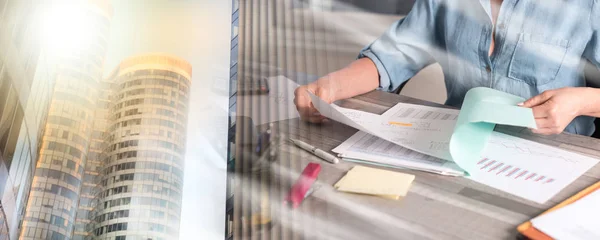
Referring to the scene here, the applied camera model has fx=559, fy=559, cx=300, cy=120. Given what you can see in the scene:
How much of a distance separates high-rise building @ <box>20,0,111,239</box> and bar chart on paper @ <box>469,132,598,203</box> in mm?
579

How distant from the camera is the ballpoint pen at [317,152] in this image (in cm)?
93

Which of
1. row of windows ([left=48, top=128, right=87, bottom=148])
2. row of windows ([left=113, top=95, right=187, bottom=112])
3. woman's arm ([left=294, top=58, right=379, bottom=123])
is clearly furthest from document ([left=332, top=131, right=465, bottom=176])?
row of windows ([left=48, top=128, right=87, bottom=148])

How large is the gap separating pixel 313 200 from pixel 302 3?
458 millimetres

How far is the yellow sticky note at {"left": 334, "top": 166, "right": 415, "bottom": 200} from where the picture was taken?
2.70ft

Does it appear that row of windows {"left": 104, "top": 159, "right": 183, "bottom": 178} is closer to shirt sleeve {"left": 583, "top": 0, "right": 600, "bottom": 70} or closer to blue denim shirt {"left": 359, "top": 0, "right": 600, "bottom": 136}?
blue denim shirt {"left": 359, "top": 0, "right": 600, "bottom": 136}

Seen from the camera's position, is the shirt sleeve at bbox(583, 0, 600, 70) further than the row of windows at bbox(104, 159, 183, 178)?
Yes

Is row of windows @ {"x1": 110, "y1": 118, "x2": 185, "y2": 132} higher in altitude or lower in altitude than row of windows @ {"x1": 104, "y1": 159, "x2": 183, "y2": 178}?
higher

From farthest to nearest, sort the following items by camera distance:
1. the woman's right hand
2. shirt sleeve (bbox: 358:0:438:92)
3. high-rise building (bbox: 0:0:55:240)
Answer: shirt sleeve (bbox: 358:0:438:92), the woman's right hand, high-rise building (bbox: 0:0:55:240)

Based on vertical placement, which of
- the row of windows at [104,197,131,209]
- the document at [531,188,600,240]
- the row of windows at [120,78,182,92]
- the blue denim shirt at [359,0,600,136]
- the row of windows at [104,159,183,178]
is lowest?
the document at [531,188,600,240]

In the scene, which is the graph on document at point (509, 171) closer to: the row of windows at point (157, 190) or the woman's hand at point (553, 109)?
the woman's hand at point (553, 109)

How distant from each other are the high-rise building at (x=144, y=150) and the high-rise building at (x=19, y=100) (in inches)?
3.6

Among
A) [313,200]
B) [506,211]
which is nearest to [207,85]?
[313,200]

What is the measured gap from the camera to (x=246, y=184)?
0.88 meters

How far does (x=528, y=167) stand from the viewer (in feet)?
2.87
